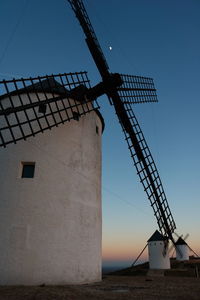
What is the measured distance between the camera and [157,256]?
17188 mm

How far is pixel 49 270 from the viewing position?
9.27m

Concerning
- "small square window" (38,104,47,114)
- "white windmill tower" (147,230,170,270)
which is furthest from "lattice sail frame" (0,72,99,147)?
"white windmill tower" (147,230,170,270)

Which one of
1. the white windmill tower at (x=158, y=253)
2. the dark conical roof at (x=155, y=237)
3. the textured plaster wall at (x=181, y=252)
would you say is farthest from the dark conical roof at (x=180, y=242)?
the dark conical roof at (x=155, y=237)

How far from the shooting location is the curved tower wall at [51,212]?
921 centimetres

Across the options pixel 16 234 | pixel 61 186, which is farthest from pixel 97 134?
pixel 16 234

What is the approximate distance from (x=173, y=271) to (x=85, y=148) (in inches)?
458

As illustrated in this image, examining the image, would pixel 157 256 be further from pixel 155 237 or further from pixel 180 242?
pixel 180 242

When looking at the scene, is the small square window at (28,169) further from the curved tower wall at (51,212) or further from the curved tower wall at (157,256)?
the curved tower wall at (157,256)

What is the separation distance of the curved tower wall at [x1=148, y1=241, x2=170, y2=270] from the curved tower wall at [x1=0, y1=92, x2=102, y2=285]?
7097 millimetres

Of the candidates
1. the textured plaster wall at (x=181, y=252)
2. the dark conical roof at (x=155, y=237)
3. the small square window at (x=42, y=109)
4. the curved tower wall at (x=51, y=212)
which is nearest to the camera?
the curved tower wall at (x=51, y=212)

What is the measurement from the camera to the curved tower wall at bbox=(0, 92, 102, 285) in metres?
9.21

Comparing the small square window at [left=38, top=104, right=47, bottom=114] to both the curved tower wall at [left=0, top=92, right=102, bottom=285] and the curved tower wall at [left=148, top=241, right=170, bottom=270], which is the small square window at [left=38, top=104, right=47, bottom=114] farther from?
the curved tower wall at [left=148, top=241, right=170, bottom=270]

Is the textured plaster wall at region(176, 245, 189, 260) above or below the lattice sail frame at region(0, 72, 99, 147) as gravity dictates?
below

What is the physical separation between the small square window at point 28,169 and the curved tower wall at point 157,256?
11377 millimetres
